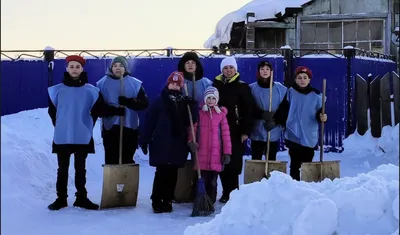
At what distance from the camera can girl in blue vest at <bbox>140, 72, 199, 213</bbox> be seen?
18.2ft

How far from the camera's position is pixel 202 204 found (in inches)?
212

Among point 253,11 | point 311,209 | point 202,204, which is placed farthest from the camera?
point 253,11

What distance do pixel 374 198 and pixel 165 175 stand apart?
2.62 metres

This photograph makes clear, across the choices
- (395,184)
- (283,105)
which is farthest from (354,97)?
(395,184)

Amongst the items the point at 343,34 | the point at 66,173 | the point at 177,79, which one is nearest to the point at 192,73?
the point at 177,79

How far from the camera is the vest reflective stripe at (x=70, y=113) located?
5.50 meters

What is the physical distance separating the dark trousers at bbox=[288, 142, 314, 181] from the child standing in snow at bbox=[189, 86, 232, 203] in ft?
2.85

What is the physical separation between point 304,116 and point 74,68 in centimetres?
243

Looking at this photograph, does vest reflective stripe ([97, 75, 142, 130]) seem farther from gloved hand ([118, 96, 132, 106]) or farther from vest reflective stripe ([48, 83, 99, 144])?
vest reflective stripe ([48, 83, 99, 144])

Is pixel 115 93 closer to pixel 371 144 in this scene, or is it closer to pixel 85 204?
pixel 85 204

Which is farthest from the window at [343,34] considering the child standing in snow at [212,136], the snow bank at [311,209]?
the snow bank at [311,209]

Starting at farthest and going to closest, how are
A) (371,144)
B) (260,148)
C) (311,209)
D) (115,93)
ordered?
(371,144)
(260,148)
(115,93)
(311,209)

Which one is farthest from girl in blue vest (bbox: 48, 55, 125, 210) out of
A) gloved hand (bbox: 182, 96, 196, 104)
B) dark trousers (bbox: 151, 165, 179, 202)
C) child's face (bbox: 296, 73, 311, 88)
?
child's face (bbox: 296, 73, 311, 88)

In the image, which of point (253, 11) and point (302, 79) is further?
point (253, 11)
